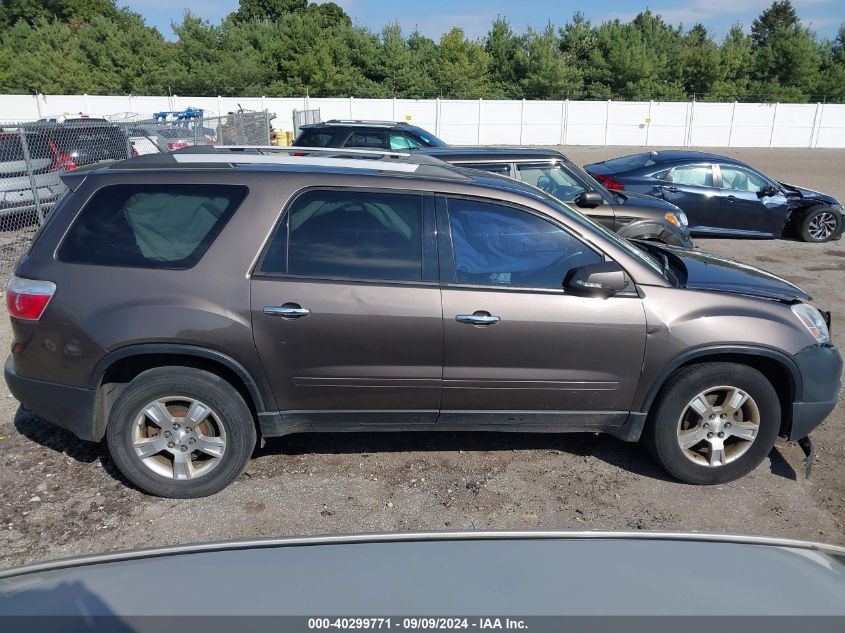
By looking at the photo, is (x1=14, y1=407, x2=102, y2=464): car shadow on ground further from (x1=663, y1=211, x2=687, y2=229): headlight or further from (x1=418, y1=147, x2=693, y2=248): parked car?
(x1=663, y1=211, x2=687, y2=229): headlight

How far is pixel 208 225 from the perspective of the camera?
3.77 metres

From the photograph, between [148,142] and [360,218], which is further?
[148,142]

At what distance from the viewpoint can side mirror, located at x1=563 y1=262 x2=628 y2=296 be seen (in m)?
3.72

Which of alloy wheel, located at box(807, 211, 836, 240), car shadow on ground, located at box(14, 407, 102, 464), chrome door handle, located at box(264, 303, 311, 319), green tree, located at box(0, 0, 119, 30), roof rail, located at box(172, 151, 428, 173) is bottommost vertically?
car shadow on ground, located at box(14, 407, 102, 464)

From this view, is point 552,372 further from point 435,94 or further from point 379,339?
point 435,94

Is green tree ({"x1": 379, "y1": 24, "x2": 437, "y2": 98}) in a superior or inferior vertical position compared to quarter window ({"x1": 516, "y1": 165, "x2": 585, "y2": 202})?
superior

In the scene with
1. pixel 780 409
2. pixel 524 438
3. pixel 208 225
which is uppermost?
pixel 208 225

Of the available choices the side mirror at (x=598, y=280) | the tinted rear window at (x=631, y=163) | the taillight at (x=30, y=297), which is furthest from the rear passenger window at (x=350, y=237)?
the tinted rear window at (x=631, y=163)

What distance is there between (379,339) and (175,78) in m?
50.7

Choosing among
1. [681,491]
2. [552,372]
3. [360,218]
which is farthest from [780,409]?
[360,218]

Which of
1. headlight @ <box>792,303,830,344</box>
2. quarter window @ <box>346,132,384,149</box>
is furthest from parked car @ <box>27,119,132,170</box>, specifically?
headlight @ <box>792,303,830,344</box>

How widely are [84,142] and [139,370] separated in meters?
9.12

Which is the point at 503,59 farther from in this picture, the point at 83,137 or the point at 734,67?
the point at 83,137

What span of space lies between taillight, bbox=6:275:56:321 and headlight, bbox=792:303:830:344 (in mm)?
4167
